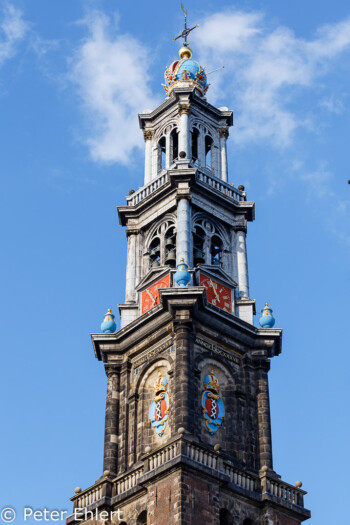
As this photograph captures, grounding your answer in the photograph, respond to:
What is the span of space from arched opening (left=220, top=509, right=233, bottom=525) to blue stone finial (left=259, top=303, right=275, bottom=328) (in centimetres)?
1235

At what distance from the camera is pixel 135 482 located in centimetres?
5616

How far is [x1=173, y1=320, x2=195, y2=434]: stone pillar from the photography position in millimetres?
56719

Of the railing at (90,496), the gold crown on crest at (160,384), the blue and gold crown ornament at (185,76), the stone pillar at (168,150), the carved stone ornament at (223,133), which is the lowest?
the railing at (90,496)

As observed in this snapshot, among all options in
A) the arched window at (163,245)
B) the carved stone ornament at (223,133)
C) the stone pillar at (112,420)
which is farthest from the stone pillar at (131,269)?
the carved stone ornament at (223,133)

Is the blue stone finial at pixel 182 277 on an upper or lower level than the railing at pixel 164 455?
upper

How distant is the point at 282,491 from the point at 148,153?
24.6 metres

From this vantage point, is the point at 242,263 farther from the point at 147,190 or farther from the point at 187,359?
the point at 187,359

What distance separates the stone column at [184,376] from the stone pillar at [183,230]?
466 centimetres

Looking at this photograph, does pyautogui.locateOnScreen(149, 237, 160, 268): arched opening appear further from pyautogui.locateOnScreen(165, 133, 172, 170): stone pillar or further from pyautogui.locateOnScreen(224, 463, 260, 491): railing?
pyautogui.locateOnScreen(224, 463, 260, 491): railing

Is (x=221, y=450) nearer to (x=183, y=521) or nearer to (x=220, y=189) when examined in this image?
(x=183, y=521)

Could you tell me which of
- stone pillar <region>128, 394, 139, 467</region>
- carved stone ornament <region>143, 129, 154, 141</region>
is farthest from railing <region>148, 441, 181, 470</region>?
carved stone ornament <region>143, 129, 154, 141</region>

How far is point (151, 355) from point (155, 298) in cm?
373

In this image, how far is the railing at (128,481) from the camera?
185 ft

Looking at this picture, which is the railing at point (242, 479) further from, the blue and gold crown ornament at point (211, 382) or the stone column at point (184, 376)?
the blue and gold crown ornament at point (211, 382)
